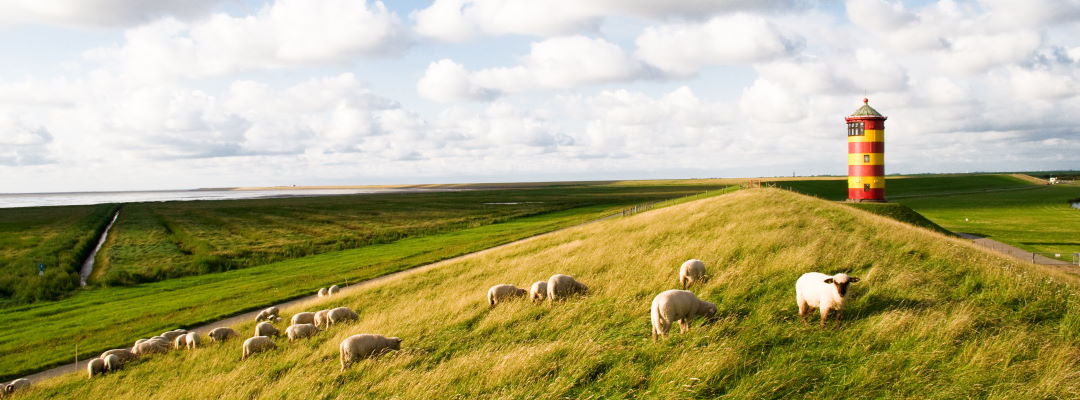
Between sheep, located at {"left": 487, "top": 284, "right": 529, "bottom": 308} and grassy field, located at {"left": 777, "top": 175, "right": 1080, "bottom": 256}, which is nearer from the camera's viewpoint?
sheep, located at {"left": 487, "top": 284, "right": 529, "bottom": 308}

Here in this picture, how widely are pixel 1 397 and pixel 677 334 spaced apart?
753 inches

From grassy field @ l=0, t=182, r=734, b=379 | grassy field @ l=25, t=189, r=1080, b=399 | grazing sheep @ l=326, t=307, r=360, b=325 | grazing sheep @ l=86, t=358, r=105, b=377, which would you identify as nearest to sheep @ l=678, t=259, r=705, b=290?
grassy field @ l=25, t=189, r=1080, b=399

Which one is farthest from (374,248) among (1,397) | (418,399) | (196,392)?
(418,399)

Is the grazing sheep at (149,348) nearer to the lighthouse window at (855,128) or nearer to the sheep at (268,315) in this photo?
the sheep at (268,315)

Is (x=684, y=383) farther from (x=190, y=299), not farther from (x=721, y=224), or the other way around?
(x=190, y=299)

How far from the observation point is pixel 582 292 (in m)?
16.2

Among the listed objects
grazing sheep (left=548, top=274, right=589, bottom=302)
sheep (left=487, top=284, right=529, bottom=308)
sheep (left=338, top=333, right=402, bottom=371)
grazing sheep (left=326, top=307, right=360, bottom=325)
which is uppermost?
grazing sheep (left=548, top=274, right=589, bottom=302)

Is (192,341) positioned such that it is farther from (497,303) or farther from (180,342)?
(497,303)

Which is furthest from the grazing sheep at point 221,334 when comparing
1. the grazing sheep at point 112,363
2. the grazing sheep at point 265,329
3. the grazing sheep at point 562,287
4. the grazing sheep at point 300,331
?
the grazing sheep at point 562,287

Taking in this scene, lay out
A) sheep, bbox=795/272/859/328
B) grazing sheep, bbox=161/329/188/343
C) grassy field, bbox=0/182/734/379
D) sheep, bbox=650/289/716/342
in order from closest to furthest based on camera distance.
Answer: sheep, bbox=795/272/859/328 → sheep, bbox=650/289/716/342 → grazing sheep, bbox=161/329/188/343 → grassy field, bbox=0/182/734/379

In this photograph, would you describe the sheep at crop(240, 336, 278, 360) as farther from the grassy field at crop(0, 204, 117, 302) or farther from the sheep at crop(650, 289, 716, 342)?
the grassy field at crop(0, 204, 117, 302)

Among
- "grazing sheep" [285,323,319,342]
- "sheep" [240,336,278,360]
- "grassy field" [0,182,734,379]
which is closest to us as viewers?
"sheep" [240,336,278,360]

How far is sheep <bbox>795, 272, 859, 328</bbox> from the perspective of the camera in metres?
10.9

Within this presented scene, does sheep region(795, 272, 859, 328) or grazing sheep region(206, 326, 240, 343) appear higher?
sheep region(795, 272, 859, 328)
